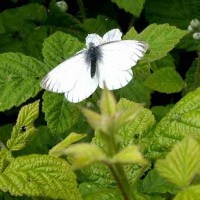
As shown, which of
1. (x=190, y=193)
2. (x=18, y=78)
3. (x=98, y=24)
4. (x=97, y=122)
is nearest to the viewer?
(x=97, y=122)

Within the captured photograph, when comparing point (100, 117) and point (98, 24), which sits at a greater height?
point (100, 117)

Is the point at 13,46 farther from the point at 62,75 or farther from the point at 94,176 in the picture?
the point at 94,176

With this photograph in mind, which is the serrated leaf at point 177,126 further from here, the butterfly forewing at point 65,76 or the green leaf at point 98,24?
the green leaf at point 98,24

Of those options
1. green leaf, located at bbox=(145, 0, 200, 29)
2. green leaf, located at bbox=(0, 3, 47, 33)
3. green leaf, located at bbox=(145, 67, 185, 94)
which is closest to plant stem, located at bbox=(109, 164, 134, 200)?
green leaf, located at bbox=(145, 67, 185, 94)

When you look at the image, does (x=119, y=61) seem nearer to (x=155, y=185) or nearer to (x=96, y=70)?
(x=96, y=70)

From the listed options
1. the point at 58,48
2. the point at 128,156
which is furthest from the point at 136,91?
the point at 128,156
